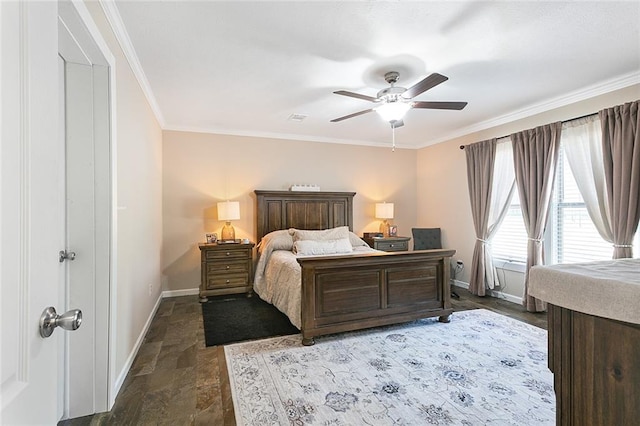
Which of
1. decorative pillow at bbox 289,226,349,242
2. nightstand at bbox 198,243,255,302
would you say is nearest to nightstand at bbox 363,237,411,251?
decorative pillow at bbox 289,226,349,242

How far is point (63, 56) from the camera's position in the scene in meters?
1.76

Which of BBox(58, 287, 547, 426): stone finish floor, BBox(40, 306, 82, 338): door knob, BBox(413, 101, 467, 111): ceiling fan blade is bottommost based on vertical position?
BBox(58, 287, 547, 426): stone finish floor

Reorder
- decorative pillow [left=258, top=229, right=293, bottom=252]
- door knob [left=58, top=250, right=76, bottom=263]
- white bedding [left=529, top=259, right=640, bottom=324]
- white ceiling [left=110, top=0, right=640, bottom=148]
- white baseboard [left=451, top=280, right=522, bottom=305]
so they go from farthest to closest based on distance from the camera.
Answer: decorative pillow [left=258, top=229, right=293, bottom=252] → white baseboard [left=451, top=280, right=522, bottom=305] → white ceiling [left=110, top=0, right=640, bottom=148] → door knob [left=58, top=250, right=76, bottom=263] → white bedding [left=529, top=259, right=640, bottom=324]

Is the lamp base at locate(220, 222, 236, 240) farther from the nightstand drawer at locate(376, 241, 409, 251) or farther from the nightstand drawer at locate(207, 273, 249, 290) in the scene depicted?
the nightstand drawer at locate(376, 241, 409, 251)

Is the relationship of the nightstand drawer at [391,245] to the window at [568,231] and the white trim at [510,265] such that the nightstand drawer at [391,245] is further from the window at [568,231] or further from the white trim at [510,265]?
the window at [568,231]

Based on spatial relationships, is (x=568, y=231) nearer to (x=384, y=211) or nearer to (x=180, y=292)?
(x=384, y=211)

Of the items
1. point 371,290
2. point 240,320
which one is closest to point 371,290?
point 371,290

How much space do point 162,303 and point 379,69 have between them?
4.03 metres

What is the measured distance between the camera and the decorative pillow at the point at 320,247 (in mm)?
4125

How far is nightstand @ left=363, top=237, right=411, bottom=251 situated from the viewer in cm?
511

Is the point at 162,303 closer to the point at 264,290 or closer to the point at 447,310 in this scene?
the point at 264,290

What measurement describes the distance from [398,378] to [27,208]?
2.34 m

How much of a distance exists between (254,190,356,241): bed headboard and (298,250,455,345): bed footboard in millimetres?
2172

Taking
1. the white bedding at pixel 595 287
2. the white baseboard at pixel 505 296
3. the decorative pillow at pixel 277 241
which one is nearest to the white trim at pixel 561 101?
the white baseboard at pixel 505 296
